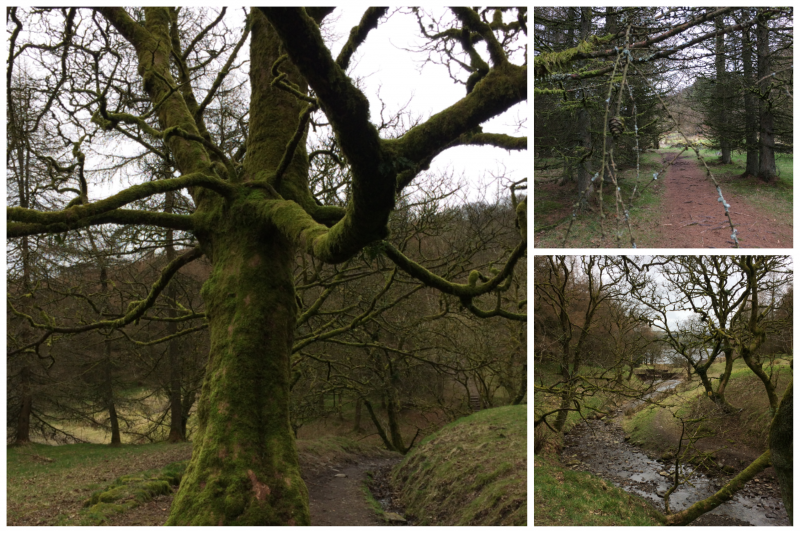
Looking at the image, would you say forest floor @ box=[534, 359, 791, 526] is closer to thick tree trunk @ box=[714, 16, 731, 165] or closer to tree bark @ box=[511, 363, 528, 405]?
thick tree trunk @ box=[714, 16, 731, 165]

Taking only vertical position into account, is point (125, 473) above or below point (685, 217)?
below

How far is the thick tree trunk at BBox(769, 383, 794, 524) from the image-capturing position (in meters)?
2.85

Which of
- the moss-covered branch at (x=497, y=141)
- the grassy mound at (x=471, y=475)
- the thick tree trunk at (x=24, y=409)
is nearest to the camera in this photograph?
the moss-covered branch at (x=497, y=141)

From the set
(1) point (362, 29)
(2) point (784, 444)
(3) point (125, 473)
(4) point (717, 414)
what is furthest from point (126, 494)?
(2) point (784, 444)

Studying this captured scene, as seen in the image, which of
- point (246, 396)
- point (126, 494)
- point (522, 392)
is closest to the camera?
point (246, 396)

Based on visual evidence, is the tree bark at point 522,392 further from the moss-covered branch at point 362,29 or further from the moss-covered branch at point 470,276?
the moss-covered branch at point 362,29

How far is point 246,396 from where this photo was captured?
12.3 ft

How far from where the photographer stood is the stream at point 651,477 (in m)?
2.82

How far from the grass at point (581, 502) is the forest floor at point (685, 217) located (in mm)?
1437

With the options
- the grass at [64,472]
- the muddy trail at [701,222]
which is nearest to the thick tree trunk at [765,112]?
the muddy trail at [701,222]

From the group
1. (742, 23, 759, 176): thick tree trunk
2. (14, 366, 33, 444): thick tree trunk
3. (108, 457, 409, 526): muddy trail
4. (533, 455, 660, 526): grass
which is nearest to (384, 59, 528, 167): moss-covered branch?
A: (742, 23, 759, 176): thick tree trunk

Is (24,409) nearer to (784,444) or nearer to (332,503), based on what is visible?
(332,503)

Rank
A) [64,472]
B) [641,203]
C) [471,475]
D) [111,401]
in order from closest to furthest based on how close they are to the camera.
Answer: [641,203] → [471,475] → [64,472] → [111,401]

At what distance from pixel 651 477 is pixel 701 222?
1579mm
